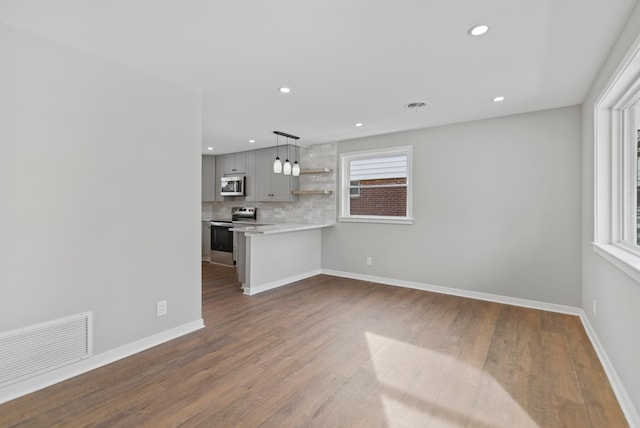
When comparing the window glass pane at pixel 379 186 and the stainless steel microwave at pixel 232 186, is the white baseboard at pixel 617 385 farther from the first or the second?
the stainless steel microwave at pixel 232 186

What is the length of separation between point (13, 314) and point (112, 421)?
38.1 inches

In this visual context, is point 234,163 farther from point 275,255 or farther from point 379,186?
point 379,186

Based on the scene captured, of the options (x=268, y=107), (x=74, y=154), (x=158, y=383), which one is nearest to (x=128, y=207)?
(x=74, y=154)

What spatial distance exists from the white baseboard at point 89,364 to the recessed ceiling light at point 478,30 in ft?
10.9

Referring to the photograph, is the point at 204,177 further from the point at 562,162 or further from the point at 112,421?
the point at 562,162

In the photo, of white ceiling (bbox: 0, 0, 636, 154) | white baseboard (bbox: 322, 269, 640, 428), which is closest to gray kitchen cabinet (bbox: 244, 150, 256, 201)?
white baseboard (bbox: 322, 269, 640, 428)

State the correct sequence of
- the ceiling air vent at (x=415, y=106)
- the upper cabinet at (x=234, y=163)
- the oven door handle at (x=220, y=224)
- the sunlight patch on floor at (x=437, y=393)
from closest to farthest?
1. the sunlight patch on floor at (x=437, y=393)
2. the ceiling air vent at (x=415, y=106)
3. the oven door handle at (x=220, y=224)
4. the upper cabinet at (x=234, y=163)

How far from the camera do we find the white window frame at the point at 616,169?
218 cm

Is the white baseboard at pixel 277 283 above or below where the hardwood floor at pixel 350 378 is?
above

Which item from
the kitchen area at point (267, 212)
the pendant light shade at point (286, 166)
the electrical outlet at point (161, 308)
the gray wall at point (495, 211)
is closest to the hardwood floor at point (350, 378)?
the electrical outlet at point (161, 308)

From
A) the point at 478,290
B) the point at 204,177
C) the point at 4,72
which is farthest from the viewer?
the point at 204,177

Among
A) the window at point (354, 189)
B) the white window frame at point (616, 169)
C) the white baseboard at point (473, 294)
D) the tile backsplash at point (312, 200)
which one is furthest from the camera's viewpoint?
the tile backsplash at point (312, 200)

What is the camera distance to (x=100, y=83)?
2393 millimetres

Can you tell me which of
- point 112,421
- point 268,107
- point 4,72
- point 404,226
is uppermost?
point 268,107
